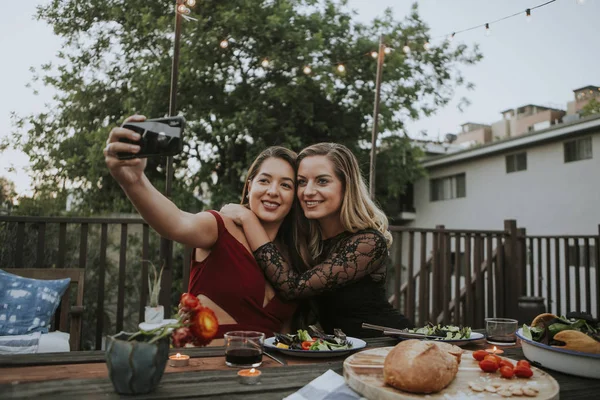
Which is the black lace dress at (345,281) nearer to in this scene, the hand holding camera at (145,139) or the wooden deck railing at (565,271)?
the hand holding camera at (145,139)

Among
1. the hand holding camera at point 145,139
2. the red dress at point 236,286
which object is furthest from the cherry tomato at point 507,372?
the red dress at point 236,286

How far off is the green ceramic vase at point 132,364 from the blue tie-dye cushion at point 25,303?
7.70ft

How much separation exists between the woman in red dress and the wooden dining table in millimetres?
596

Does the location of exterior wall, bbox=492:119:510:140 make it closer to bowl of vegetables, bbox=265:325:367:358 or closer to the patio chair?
the patio chair

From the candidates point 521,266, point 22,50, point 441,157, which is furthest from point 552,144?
point 22,50

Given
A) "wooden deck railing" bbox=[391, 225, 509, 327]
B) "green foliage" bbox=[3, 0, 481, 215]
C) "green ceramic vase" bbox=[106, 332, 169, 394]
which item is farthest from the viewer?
"green foliage" bbox=[3, 0, 481, 215]

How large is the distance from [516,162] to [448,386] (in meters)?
13.0

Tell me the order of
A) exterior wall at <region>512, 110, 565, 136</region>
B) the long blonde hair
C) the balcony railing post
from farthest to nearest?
exterior wall at <region>512, 110, 565, 136</region> → the balcony railing post → the long blonde hair

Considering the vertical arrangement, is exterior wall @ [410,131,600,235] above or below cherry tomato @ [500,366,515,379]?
above

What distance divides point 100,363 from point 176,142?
2.18 ft

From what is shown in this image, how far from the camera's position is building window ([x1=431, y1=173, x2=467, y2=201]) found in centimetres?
1448

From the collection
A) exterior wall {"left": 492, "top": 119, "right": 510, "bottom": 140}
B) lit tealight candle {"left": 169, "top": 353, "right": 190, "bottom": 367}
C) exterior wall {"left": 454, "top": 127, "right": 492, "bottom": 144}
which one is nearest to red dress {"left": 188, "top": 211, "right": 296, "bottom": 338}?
lit tealight candle {"left": 169, "top": 353, "right": 190, "bottom": 367}

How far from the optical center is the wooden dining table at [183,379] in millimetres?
1009

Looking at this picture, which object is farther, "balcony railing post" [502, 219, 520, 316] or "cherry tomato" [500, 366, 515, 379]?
"balcony railing post" [502, 219, 520, 316]
